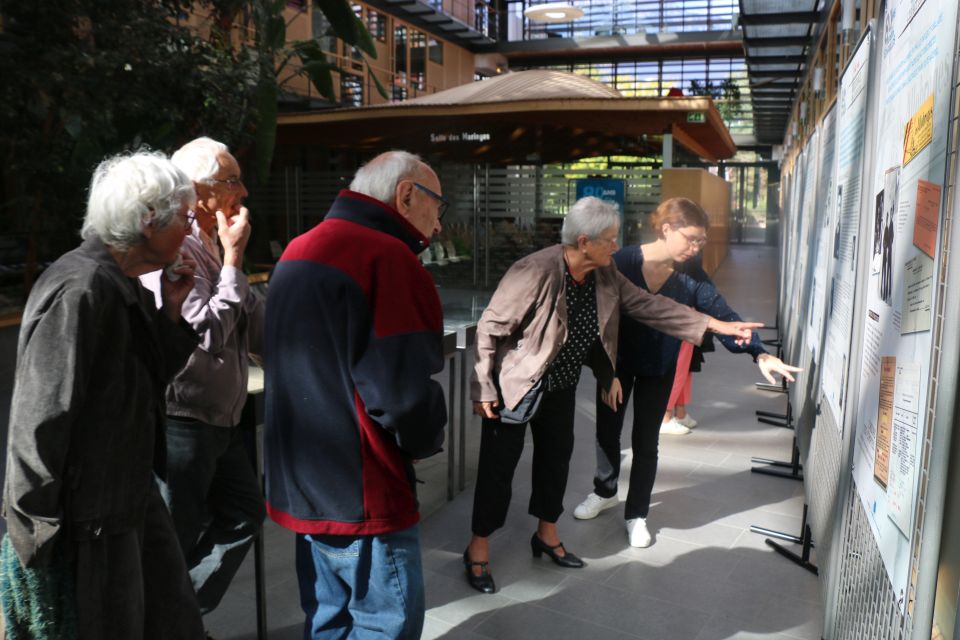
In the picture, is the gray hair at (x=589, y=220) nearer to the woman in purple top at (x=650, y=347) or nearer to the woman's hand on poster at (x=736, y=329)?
the woman in purple top at (x=650, y=347)

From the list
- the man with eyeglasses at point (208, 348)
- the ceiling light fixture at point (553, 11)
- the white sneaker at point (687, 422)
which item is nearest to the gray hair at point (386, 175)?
the man with eyeglasses at point (208, 348)

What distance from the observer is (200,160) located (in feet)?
8.49

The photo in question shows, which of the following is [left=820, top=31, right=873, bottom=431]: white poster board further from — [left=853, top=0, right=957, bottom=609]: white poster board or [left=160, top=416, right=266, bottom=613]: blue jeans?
[left=160, top=416, right=266, bottom=613]: blue jeans

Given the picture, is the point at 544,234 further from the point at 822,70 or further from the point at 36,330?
the point at 36,330

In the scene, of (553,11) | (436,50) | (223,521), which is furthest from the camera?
(436,50)

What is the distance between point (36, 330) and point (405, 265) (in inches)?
33.7

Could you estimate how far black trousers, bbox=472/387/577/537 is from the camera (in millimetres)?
3607

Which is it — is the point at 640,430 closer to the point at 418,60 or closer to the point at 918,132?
the point at 918,132

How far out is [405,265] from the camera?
206 centimetres

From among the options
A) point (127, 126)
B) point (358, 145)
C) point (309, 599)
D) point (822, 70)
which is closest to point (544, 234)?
Answer: point (358, 145)

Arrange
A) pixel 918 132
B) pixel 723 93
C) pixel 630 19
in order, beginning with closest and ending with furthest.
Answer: pixel 918 132
pixel 723 93
pixel 630 19

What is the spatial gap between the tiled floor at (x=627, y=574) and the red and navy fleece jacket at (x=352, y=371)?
4.51 feet

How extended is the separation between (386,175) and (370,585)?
1.12 meters

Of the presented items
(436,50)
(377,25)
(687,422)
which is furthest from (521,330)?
(436,50)
